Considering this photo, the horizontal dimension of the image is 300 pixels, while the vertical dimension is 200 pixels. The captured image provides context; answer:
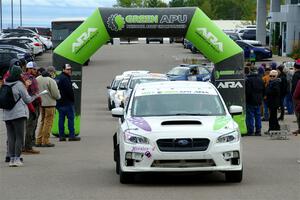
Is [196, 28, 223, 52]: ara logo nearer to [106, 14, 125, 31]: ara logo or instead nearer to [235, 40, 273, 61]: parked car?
[106, 14, 125, 31]: ara logo

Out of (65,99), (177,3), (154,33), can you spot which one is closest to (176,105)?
(65,99)

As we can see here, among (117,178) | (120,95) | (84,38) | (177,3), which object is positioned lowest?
(117,178)

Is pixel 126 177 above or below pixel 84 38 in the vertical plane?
below

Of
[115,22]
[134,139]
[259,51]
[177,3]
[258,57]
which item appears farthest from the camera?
[177,3]

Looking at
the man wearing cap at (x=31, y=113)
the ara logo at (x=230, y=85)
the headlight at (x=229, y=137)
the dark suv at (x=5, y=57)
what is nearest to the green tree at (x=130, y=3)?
the dark suv at (x=5, y=57)

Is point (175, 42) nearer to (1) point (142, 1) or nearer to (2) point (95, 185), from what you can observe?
(1) point (142, 1)

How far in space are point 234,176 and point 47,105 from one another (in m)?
7.39

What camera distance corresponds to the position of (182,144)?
41.1ft

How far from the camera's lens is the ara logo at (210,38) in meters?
21.7

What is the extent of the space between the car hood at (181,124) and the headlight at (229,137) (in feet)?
0.25

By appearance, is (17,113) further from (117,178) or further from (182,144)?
(182,144)

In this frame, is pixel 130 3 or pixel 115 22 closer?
pixel 115 22

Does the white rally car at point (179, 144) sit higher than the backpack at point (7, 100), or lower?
lower

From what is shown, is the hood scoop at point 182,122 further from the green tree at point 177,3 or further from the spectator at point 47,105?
the green tree at point 177,3
